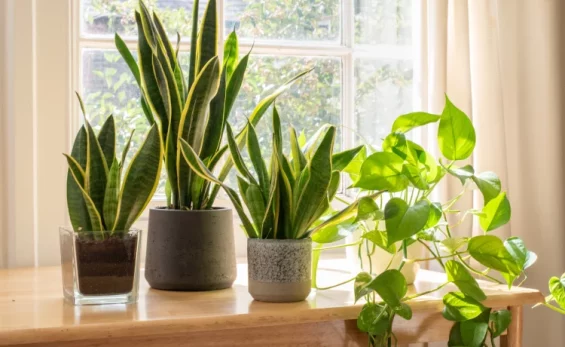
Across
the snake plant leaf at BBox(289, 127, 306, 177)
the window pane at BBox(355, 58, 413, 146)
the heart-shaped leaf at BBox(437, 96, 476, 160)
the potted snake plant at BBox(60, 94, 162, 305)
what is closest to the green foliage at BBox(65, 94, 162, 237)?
the potted snake plant at BBox(60, 94, 162, 305)

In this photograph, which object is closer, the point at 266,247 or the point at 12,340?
the point at 12,340

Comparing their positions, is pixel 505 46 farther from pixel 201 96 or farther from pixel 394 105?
pixel 201 96

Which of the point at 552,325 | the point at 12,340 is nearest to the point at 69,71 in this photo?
the point at 12,340

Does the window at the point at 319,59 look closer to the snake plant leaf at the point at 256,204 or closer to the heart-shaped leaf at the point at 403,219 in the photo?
the snake plant leaf at the point at 256,204

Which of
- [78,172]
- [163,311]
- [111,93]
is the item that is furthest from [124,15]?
[163,311]

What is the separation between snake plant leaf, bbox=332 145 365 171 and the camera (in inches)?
50.6

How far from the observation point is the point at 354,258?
1554mm

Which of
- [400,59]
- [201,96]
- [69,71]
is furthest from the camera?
[400,59]

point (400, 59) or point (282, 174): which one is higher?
point (400, 59)

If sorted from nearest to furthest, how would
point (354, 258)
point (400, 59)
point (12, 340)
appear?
1. point (12, 340)
2. point (354, 258)
3. point (400, 59)

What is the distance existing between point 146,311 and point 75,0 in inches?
34.9

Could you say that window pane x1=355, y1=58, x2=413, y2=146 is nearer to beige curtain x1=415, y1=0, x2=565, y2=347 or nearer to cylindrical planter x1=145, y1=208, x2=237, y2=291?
beige curtain x1=415, y1=0, x2=565, y2=347

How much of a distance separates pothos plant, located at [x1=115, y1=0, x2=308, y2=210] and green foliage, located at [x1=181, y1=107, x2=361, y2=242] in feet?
0.30

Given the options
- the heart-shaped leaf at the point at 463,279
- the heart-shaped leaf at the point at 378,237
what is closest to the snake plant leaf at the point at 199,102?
the heart-shaped leaf at the point at 378,237
